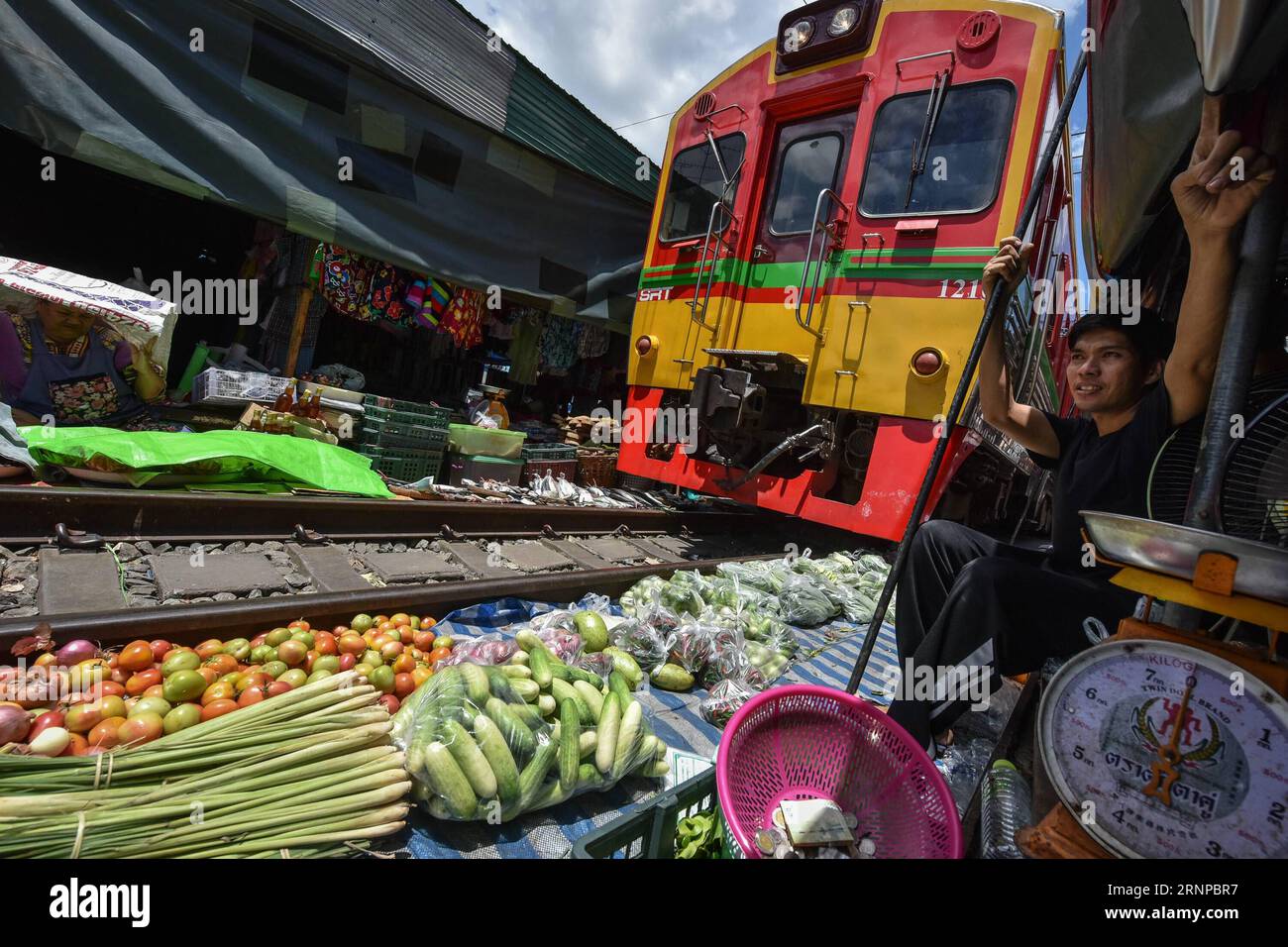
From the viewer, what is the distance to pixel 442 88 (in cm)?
721

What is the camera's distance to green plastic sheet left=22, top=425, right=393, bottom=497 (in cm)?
386

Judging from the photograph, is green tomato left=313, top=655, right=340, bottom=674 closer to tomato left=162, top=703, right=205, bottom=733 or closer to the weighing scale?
tomato left=162, top=703, right=205, bottom=733

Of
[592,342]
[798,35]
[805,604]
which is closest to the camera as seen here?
[805,604]

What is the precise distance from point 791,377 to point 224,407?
19.3 feet

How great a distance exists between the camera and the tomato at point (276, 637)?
255cm

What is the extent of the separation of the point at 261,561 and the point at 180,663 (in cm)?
128

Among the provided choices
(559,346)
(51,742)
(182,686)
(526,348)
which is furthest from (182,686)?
(559,346)

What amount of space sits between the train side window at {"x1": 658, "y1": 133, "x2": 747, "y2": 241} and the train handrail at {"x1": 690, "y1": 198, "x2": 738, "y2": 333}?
147mm

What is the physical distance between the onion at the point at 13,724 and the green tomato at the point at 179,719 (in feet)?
1.13

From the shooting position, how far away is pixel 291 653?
2.48m

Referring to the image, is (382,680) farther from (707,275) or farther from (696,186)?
(696,186)

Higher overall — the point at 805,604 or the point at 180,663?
the point at 805,604

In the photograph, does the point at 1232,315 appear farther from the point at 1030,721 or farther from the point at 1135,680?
the point at 1030,721

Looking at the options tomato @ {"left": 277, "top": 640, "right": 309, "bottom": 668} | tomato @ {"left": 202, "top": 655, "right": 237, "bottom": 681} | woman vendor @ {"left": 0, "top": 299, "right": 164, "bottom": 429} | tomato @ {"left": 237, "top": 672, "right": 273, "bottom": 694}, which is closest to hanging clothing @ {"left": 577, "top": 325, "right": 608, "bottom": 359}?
woman vendor @ {"left": 0, "top": 299, "right": 164, "bottom": 429}
